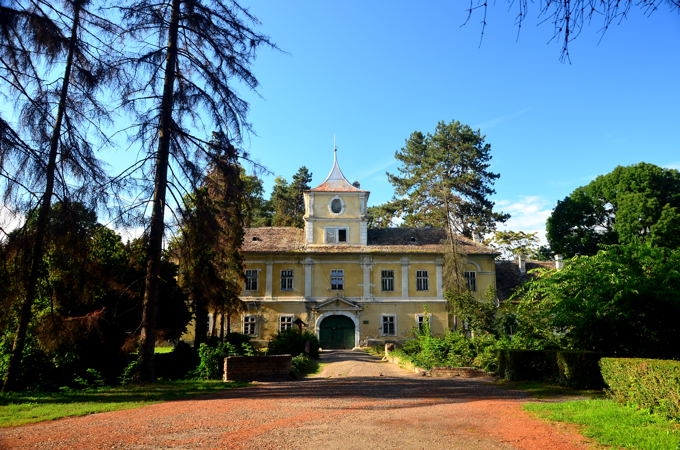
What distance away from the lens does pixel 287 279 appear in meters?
35.8

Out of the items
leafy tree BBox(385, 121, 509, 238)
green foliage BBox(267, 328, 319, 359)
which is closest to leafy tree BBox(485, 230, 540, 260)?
leafy tree BBox(385, 121, 509, 238)

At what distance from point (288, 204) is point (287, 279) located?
21.3 meters

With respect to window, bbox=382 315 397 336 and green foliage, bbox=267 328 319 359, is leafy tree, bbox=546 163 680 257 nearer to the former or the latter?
window, bbox=382 315 397 336

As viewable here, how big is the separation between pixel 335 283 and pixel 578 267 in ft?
74.8

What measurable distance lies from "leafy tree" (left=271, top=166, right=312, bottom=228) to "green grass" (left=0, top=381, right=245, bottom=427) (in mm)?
39869

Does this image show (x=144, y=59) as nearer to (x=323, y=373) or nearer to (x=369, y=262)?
(x=323, y=373)

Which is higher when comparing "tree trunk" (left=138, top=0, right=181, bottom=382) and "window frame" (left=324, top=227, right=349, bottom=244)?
"window frame" (left=324, top=227, right=349, bottom=244)

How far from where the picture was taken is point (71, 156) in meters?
12.6

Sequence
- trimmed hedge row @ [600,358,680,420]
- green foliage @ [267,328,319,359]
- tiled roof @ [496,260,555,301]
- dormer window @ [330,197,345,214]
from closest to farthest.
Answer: trimmed hedge row @ [600,358,680,420] → green foliage @ [267,328,319,359] → dormer window @ [330,197,345,214] → tiled roof @ [496,260,555,301]

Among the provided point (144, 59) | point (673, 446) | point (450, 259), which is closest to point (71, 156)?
point (144, 59)

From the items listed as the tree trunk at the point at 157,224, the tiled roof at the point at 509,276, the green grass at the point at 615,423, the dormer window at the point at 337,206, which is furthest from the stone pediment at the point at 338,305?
the green grass at the point at 615,423

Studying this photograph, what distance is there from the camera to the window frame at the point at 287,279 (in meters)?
35.8

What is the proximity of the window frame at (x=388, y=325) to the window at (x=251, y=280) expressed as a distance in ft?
29.4

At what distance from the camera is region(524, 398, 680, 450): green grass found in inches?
270
